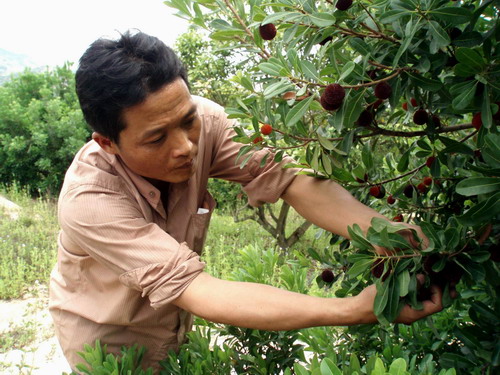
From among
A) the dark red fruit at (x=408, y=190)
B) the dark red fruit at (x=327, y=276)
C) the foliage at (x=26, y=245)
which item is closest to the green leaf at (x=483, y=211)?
the dark red fruit at (x=408, y=190)

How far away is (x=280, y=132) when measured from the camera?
1389 mm

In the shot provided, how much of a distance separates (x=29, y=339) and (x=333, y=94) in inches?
164

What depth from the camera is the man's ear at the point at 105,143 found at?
167 cm

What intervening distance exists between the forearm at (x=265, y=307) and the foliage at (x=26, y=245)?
440 cm

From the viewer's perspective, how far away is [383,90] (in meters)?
1.19

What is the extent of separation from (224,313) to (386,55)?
830 mm

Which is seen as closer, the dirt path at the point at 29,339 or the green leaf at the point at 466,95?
the green leaf at the point at 466,95

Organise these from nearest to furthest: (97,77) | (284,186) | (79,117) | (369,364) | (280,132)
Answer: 1. (369,364)
2. (280,132)
3. (97,77)
4. (284,186)
5. (79,117)

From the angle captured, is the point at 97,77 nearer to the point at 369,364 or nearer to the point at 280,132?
the point at 280,132

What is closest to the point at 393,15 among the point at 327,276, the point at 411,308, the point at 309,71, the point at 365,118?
the point at 309,71

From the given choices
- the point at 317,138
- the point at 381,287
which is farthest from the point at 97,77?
the point at 381,287

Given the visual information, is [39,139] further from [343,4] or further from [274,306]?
[343,4]

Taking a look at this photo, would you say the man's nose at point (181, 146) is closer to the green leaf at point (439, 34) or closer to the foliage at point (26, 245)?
the green leaf at point (439, 34)

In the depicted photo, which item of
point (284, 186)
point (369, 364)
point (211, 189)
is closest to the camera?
point (369, 364)
